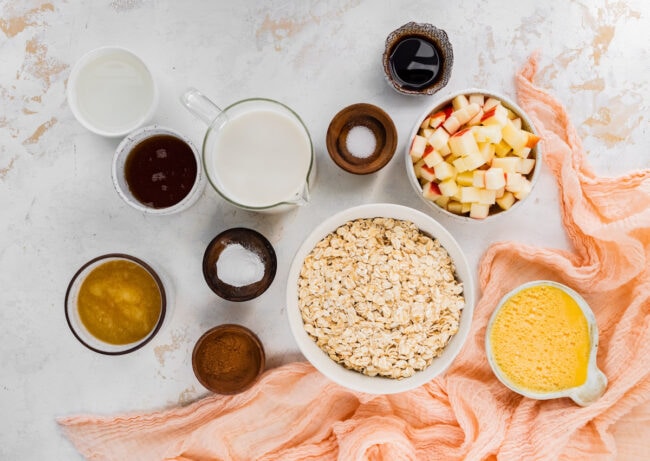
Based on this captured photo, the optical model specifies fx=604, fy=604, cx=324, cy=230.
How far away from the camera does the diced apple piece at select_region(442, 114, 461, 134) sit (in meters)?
1.22

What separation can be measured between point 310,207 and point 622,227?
673 millimetres

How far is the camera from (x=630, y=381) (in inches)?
49.8

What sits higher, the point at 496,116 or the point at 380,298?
the point at 496,116

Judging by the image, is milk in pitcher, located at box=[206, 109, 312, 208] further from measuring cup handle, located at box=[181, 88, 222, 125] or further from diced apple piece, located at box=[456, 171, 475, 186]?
Result: diced apple piece, located at box=[456, 171, 475, 186]

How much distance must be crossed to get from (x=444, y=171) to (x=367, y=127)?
19 cm

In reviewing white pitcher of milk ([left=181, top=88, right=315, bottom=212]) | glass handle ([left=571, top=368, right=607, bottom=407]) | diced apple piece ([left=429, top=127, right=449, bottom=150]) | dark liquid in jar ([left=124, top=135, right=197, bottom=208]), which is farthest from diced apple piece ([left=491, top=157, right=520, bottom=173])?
dark liquid in jar ([left=124, top=135, right=197, bottom=208])

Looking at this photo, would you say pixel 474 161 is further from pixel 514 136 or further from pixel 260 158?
pixel 260 158

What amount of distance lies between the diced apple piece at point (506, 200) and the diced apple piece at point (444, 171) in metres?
0.11

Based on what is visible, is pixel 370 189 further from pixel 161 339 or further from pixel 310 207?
pixel 161 339

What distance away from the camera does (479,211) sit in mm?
1226

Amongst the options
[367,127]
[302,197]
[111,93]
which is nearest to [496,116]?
[367,127]

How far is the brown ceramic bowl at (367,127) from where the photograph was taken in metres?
1.25

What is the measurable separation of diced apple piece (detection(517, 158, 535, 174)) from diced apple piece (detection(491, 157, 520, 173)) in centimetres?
2

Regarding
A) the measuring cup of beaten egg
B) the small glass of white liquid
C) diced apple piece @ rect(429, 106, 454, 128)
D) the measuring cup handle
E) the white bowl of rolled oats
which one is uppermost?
the small glass of white liquid
